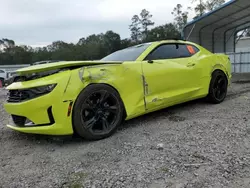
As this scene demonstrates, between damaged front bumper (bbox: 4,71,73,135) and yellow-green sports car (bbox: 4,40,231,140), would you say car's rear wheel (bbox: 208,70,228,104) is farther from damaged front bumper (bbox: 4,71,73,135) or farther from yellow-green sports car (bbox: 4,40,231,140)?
damaged front bumper (bbox: 4,71,73,135)

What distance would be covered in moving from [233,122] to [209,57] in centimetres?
172

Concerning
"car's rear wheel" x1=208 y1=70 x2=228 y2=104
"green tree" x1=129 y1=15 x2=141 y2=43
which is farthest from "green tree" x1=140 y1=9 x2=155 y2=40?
"car's rear wheel" x1=208 y1=70 x2=228 y2=104

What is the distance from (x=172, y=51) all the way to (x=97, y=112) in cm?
199

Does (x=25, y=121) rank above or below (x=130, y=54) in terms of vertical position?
below

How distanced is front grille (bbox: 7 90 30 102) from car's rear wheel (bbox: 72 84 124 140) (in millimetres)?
635

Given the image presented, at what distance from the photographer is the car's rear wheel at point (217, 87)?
4777 millimetres

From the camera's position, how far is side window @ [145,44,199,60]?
404 centimetres

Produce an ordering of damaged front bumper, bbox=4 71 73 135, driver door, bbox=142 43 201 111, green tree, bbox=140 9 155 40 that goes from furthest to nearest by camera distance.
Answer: green tree, bbox=140 9 155 40 → driver door, bbox=142 43 201 111 → damaged front bumper, bbox=4 71 73 135

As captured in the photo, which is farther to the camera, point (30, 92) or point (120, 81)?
point (120, 81)

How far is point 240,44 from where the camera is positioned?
25641 millimetres

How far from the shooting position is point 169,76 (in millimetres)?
3965

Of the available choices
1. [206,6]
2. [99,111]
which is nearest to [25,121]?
[99,111]

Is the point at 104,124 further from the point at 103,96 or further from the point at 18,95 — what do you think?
the point at 18,95

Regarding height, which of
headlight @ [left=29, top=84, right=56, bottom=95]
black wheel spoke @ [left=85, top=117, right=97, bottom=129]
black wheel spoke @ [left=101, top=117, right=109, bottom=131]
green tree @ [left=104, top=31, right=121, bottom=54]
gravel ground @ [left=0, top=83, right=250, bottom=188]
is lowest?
gravel ground @ [left=0, top=83, right=250, bottom=188]
